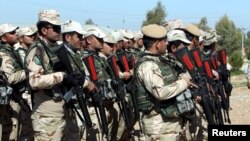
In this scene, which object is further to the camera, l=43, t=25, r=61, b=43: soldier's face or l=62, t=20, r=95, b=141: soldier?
l=62, t=20, r=95, b=141: soldier

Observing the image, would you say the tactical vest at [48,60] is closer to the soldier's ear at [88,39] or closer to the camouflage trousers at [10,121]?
the camouflage trousers at [10,121]

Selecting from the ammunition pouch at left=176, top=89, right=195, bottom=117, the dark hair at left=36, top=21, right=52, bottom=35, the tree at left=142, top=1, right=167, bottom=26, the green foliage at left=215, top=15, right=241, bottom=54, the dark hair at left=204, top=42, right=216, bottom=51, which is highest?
the dark hair at left=36, top=21, right=52, bottom=35

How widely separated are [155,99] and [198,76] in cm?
81

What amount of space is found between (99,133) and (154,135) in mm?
2022

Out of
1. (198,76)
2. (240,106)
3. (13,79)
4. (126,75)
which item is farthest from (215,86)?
(240,106)

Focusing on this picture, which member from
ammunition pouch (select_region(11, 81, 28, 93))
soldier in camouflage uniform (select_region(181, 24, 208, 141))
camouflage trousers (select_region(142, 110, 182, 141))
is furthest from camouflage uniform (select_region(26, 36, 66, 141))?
soldier in camouflage uniform (select_region(181, 24, 208, 141))

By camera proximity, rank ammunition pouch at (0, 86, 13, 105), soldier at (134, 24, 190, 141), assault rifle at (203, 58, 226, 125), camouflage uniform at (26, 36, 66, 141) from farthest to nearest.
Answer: assault rifle at (203, 58, 226, 125) → ammunition pouch at (0, 86, 13, 105) → camouflage uniform at (26, 36, 66, 141) → soldier at (134, 24, 190, 141)

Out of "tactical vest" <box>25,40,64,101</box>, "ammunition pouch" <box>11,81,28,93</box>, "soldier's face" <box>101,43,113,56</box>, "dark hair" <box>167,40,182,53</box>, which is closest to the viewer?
"tactical vest" <box>25,40,64,101</box>

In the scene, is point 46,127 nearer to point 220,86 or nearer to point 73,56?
point 73,56

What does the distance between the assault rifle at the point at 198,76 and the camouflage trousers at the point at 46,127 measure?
1443 mm

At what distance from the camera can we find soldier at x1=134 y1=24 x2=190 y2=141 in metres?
4.54

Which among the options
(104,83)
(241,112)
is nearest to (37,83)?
(104,83)

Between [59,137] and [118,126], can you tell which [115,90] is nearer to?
[118,126]

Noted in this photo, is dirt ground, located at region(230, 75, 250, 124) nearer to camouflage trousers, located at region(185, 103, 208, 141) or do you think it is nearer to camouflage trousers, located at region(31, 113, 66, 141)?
camouflage trousers, located at region(185, 103, 208, 141)
